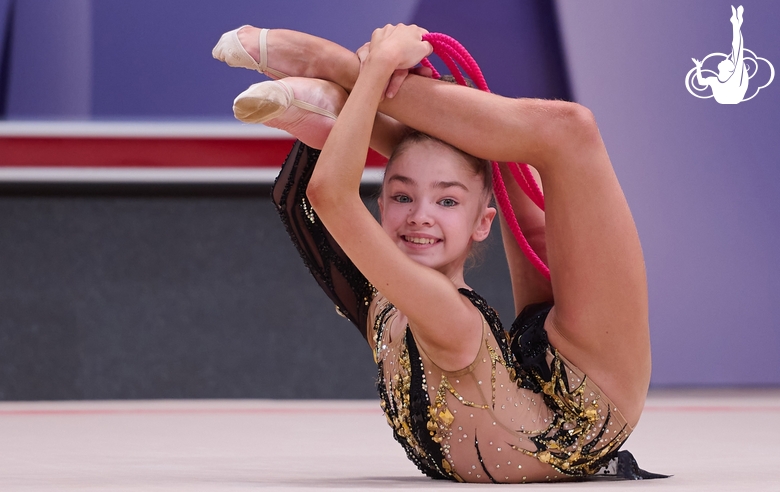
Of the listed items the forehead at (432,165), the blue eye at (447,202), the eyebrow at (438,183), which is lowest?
the blue eye at (447,202)

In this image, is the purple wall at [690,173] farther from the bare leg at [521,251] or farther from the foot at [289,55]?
the foot at [289,55]

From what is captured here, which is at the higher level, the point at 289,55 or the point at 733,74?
the point at 289,55

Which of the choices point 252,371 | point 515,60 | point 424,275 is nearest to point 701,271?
point 515,60

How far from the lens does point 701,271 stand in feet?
10.8

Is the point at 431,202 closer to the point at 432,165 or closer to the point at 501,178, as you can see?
the point at 432,165

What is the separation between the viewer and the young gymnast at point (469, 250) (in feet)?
3.84

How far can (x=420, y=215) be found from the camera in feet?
3.92

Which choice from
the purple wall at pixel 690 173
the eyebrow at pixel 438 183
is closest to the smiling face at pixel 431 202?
the eyebrow at pixel 438 183

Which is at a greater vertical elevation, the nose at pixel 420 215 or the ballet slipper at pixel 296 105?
the ballet slipper at pixel 296 105

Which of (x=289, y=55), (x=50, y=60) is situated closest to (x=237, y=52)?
(x=289, y=55)

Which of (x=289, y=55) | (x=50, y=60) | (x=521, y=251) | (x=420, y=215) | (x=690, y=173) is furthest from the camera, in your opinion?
(x=690, y=173)

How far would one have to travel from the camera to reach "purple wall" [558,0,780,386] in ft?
10.7

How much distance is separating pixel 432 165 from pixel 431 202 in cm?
5

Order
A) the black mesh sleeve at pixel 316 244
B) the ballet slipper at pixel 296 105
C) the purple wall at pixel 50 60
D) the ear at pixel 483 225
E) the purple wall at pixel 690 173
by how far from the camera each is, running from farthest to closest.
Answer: the purple wall at pixel 690 173 < the purple wall at pixel 50 60 < the black mesh sleeve at pixel 316 244 < the ear at pixel 483 225 < the ballet slipper at pixel 296 105
